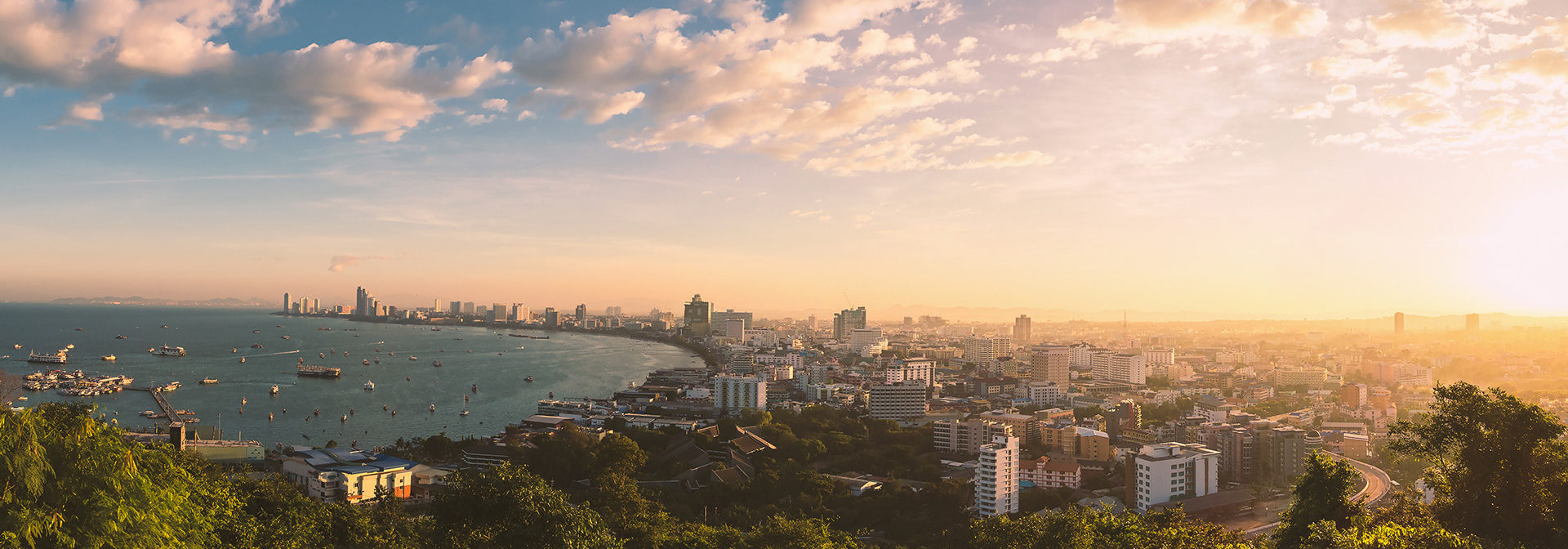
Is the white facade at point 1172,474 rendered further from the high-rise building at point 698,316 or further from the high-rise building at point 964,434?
the high-rise building at point 698,316

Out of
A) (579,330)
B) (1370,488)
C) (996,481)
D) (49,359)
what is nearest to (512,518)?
(996,481)

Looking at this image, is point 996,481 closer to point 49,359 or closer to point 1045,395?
point 1045,395

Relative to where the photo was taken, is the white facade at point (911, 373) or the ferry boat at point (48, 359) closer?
the white facade at point (911, 373)

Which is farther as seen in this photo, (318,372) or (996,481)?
(318,372)

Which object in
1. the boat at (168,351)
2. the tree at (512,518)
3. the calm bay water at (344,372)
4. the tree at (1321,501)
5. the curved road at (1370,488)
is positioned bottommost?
the curved road at (1370,488)

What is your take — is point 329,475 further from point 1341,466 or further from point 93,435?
point 1341,466

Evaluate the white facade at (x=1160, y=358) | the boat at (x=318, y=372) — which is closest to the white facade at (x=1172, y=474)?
the white facade at (x=1160, y=358)
